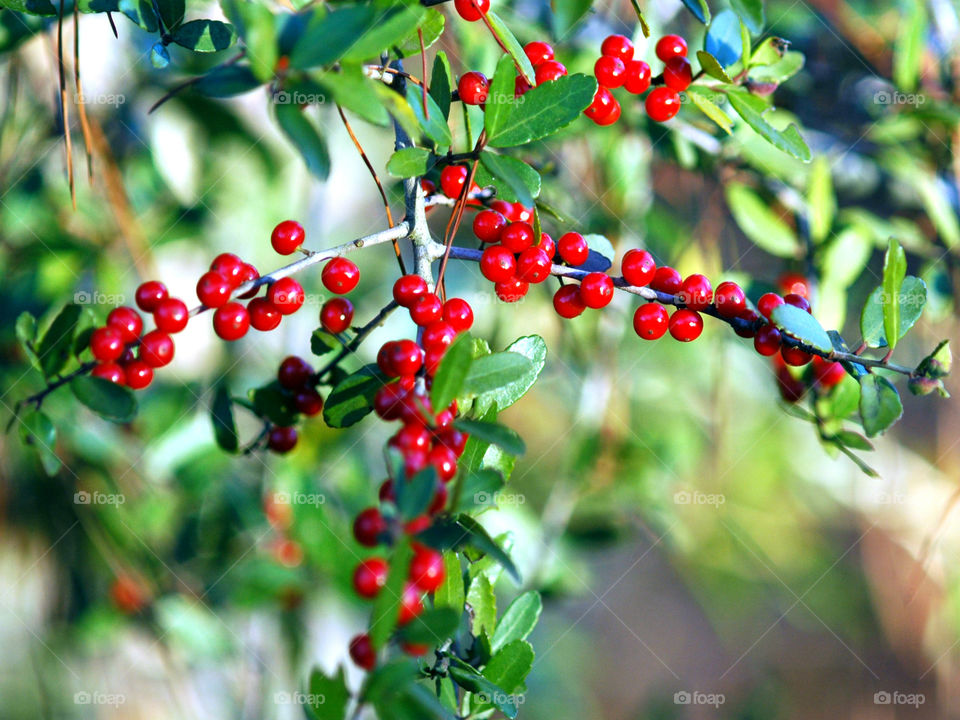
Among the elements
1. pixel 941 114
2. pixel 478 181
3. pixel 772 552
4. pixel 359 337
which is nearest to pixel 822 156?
pixel 941 114

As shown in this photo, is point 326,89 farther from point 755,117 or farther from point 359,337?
point 755,117

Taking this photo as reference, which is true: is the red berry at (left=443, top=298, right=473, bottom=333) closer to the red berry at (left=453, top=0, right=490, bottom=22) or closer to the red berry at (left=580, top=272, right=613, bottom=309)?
the red berry at (left=580, top=272, right=613, bottom=309)

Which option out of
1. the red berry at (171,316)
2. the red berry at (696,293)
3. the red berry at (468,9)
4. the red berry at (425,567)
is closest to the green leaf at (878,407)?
the red berry at (696,293)

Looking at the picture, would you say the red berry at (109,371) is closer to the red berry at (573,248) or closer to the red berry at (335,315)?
the red berry at (335,315)

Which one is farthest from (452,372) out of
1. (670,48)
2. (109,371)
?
(670,48)

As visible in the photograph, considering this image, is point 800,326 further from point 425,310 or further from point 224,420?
point 224,420

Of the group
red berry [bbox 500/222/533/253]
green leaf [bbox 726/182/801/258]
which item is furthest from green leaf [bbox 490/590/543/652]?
green leaf [bbox 726/182/801/258]
